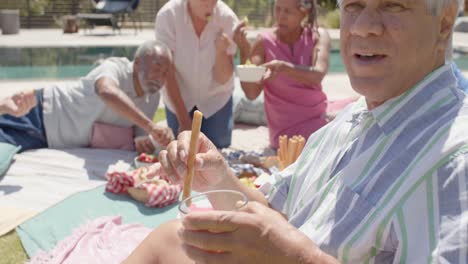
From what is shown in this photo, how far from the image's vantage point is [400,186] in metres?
1.30

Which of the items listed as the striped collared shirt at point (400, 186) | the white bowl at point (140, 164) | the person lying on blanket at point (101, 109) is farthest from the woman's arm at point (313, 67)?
the striped collared shirt at point (400, 186)

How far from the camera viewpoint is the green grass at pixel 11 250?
2.95 metres

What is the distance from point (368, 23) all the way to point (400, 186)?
441mm

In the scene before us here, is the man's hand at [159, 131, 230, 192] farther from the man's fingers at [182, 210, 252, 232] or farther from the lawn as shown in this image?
the lawn

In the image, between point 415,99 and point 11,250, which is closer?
point 415,99

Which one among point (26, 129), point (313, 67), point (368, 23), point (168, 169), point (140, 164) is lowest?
point (140, 164)

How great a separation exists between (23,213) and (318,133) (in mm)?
2249

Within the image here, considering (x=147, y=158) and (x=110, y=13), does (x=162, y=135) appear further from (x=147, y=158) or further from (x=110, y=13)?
(x=110, y=13)

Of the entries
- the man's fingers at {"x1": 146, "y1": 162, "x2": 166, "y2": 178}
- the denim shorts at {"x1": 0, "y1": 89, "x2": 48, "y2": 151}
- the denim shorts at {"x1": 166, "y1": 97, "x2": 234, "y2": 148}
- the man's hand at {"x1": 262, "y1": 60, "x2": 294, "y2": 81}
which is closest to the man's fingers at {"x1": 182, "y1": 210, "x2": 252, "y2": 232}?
the man's fingers at {"x1": 146, "y1": 162, "x2": 166, "y2": 178}

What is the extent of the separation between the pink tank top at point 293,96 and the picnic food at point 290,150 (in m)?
1.10

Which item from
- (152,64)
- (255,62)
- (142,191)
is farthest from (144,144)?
(255,62)

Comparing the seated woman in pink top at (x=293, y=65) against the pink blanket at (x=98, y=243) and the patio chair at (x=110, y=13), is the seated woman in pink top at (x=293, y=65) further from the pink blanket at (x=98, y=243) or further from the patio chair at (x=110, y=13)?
the patio chair at (x=110, y=13)

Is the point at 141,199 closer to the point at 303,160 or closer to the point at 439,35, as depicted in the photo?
the point at 303,160

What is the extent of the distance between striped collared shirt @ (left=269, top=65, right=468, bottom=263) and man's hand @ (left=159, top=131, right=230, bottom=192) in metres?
0.30
